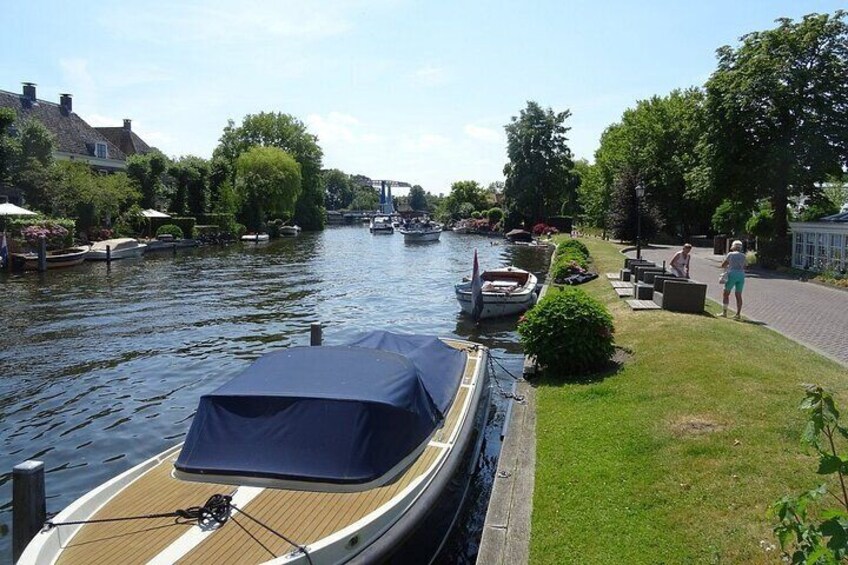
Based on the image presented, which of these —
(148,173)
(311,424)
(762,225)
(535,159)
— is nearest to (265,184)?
(148,173)

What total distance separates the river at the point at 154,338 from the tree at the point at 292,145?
5319 centimetres

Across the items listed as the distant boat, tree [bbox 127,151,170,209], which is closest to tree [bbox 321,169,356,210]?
tree [bbox 127,151,170,209]

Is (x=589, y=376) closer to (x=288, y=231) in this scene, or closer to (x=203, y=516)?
(x=203, y=516)

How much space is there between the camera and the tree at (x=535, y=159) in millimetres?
84812

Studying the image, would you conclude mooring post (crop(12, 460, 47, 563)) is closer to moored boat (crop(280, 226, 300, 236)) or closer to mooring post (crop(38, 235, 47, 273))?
mooring post (crop(38, 235, 47, 273))

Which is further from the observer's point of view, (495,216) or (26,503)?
(495,216)

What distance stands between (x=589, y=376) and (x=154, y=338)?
1331 centimetres

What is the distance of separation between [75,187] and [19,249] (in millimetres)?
10770

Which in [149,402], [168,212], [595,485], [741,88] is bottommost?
[149,402]

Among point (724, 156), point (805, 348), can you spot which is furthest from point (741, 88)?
point (805, 348)

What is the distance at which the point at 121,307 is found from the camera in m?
24.2

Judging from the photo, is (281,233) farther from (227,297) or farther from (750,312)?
(750,312)

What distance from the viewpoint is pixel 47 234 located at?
1471 inches

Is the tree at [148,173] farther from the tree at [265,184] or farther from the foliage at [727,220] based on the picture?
the foliage at [727,220]
